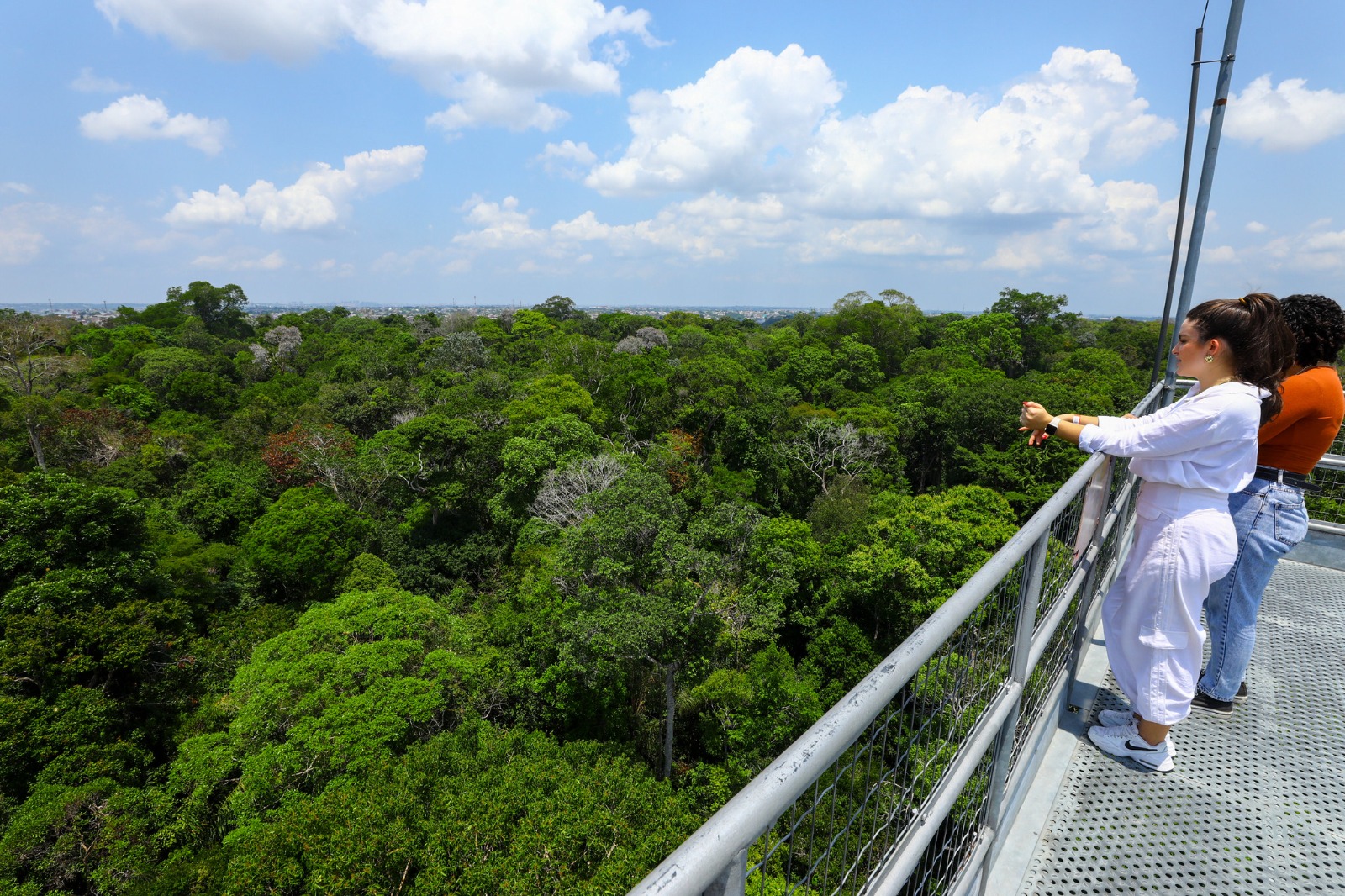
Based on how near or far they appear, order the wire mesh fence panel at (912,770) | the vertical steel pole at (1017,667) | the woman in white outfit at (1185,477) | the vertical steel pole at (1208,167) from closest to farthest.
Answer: the wire mesh fence panel at (912,770), the vertical steel pole at (1017,667), the woman in white outfit at (1185,477), the vertical steel pole at (1208,167)

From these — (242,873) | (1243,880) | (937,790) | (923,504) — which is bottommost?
(242,873)

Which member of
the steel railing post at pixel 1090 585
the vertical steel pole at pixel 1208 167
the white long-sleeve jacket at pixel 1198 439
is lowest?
the steel railing post at pixel 1090 585

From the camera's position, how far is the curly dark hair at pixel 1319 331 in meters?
2.31

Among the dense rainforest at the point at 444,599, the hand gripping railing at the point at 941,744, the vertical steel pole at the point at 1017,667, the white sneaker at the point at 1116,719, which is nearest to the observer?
the hand gripping railing at the point at 941,744

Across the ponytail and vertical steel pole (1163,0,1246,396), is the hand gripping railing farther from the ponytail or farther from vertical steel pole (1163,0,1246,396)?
vertical steel pole (1163,0,1246,396)

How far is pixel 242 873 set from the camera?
6.24 metres

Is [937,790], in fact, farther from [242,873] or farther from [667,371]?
[667,371]

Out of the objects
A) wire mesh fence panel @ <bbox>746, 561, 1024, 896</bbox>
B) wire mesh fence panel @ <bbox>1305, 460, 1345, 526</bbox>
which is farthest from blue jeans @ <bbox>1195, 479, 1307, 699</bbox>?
wire mesh fence panel @ <bbox>1305, 460, 1345, 526</bbox>

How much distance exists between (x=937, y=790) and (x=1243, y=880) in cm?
118

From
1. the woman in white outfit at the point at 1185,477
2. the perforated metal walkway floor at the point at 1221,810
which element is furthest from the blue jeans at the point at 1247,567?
the woman in white outfit at the point at 1185,477

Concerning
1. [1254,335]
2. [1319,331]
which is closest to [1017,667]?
[1254,335]

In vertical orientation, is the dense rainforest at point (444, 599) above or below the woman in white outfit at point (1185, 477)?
below

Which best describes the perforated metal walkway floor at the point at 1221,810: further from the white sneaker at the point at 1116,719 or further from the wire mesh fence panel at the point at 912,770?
the wire mesh fence panel at the point at 912,770

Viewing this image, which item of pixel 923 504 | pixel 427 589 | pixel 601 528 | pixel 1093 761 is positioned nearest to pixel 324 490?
pixel 427 589
